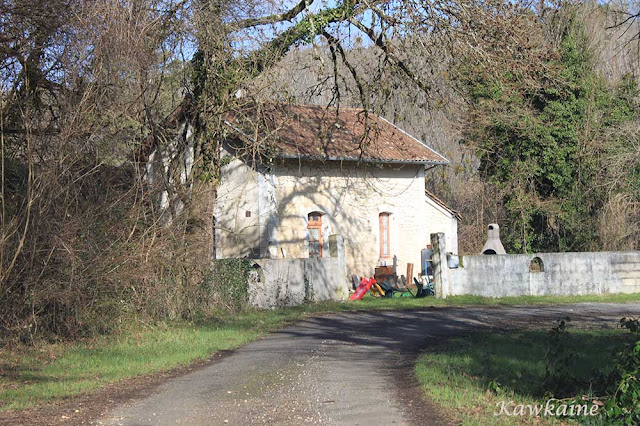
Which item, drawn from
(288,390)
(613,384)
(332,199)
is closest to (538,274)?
(332,199)

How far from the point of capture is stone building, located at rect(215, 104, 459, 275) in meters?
26.0

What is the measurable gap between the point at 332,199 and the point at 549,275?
8675 millimetres

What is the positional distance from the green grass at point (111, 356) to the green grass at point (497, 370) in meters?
4.13

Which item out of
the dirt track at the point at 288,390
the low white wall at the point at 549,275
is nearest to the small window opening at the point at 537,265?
the low white wall at the point at 549,275

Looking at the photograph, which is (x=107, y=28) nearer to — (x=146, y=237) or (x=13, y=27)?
(x=13, y=27)

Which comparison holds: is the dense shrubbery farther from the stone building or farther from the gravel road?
the stone building

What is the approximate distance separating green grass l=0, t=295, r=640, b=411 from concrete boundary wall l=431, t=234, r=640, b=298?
755 cm

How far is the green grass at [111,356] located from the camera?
9.50 metres

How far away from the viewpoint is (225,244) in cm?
2669

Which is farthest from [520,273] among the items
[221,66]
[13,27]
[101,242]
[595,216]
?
[13,27]

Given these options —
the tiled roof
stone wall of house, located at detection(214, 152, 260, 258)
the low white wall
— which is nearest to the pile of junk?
the low white wall

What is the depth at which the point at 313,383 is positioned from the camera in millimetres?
9195

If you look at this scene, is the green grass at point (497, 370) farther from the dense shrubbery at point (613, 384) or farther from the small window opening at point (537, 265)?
the small window opening at point (537, 265)

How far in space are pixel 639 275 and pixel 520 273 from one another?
4.55 m
